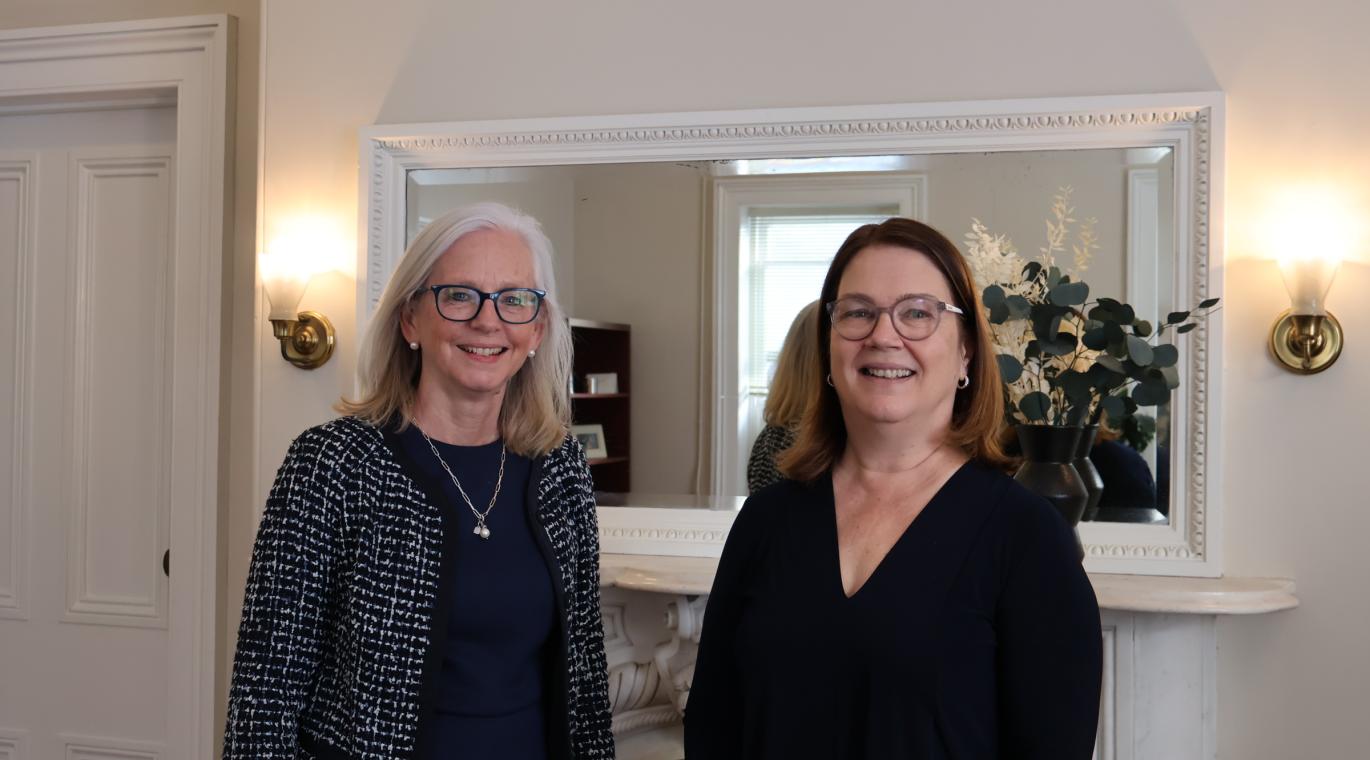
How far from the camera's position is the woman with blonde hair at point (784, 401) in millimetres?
2691

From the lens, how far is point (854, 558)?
1374 mm

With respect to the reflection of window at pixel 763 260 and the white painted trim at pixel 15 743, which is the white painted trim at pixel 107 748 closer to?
the white painted trim at pixel 15 743

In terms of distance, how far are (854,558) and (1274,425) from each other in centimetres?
158

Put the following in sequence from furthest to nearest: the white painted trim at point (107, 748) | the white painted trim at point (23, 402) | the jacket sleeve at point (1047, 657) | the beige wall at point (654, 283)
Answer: the white painted trim at point (23, 402) < the white painted trim at point (107, 748) < the beige wall at point (654, 283) < the jacket sleeve at point (1047, 657)

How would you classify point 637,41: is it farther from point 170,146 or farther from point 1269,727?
point 1269,727

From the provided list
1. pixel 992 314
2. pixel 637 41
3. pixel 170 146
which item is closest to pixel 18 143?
pixel 170 146

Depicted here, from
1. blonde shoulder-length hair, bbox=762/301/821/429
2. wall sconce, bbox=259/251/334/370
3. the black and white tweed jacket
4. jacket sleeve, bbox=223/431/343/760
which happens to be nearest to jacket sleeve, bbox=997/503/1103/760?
the black and white tweed jacket

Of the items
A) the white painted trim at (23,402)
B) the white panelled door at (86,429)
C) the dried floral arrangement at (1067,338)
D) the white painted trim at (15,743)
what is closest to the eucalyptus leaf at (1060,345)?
the dried floral arrangement at (1067,338)

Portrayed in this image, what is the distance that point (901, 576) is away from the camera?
4.33 feet

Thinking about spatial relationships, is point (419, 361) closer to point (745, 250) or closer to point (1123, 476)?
point (745, 250)

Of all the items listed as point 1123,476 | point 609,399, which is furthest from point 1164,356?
point 609,399

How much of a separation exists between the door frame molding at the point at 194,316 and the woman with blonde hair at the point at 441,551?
1579 mm

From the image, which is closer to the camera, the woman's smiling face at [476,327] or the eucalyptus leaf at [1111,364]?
the woman's smiling face at [476,327]

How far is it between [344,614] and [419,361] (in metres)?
0.41
